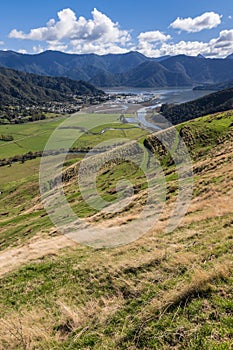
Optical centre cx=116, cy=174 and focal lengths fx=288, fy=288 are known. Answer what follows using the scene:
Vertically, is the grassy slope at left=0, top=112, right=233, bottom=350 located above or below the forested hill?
below

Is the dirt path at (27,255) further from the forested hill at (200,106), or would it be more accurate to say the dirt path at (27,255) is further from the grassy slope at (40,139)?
the forested hill at (200,106)

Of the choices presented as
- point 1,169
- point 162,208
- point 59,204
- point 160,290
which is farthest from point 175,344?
point 1,169

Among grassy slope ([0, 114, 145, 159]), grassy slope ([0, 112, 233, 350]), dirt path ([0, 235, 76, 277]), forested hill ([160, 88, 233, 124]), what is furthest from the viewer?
forested hill ([160, 88, 233, 124])

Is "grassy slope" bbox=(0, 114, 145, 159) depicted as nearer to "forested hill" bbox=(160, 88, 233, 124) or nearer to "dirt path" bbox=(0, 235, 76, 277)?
"forested hill" bbox=(160, 88, 233, 124)

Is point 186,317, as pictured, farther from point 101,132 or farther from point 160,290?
point 101,132

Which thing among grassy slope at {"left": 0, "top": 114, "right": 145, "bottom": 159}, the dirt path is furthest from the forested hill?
the dirt path

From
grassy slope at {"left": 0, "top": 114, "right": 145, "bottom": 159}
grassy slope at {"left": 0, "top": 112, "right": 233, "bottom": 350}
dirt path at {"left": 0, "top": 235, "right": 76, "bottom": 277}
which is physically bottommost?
dirt path at {"left": 0, "top": 235, "right": 76, "bottom": 277}

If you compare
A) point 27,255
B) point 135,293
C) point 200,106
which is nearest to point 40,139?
point 200,106

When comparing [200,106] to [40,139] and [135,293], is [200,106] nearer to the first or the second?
[40,139]

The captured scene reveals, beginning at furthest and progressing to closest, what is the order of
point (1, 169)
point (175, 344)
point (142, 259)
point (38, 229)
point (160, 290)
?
point (1, 169)
point (38, 229)
point (142, 259)
point (160, 290)
point (175, 344)
